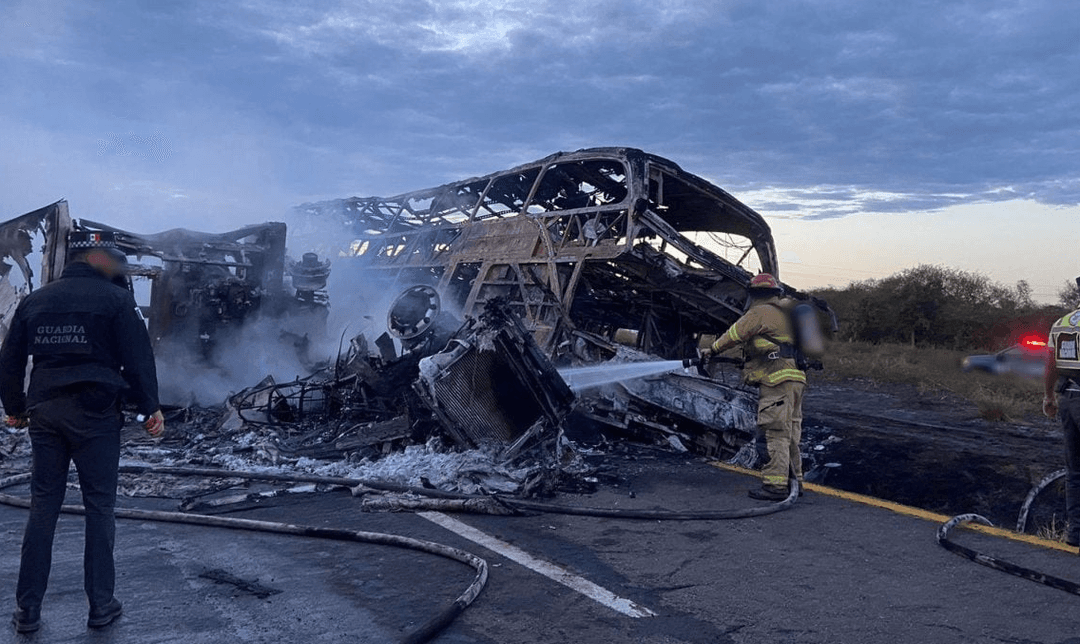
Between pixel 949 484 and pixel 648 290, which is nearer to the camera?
pixel 949 484

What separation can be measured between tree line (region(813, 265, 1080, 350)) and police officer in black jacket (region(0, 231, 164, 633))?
2022 cm

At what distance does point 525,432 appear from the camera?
22.3ft

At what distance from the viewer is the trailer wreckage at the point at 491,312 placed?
6848mm

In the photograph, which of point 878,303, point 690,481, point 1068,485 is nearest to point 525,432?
point 690,481

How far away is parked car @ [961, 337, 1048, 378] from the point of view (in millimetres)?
5121

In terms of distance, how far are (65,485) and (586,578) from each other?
2.56 m

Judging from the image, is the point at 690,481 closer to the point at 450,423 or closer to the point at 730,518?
the point at 730,518

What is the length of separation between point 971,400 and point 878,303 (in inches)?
492

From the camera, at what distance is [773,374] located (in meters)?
6.07

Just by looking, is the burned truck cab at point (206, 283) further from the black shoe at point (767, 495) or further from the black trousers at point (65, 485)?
the black shoe at point (767, 495)

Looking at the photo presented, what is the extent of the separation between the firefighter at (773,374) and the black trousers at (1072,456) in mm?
1770

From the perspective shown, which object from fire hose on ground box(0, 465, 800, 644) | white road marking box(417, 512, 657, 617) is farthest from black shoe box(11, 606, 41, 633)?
white road marking box(417, 512, 657, 617)

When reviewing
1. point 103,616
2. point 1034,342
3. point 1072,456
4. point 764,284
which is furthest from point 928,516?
point 103,616

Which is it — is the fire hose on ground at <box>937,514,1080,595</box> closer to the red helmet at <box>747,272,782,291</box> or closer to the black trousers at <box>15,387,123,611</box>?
the red helmet at <box>747,272,782,291</box>
